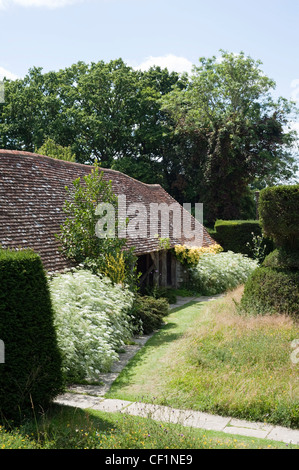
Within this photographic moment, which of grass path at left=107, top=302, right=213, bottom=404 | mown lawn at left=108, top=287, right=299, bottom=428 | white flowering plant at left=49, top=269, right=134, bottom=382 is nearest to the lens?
mown lawn at left=108, top=287, right=299, bottom=428

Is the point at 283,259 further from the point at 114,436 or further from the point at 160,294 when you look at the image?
the point at 114,436

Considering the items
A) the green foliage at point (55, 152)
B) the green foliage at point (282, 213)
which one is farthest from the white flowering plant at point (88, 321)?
the green foliage at point (55, 152)

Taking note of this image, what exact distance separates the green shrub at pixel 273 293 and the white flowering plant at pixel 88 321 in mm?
3136

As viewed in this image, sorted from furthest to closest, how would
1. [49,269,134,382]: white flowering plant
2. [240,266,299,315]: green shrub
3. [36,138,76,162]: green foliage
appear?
[36,138,76,162]: green foliage, [240,266,299,315]: green shrub, [49,269,134,382]: white flowering plant

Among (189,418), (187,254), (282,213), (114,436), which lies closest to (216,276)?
(187,254)

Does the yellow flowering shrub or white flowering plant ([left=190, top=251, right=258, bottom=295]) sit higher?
the yellow flowering shrub

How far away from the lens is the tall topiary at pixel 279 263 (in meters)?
11.1

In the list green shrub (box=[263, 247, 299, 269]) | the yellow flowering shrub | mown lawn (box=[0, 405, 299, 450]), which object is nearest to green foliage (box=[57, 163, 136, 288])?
green shrub (box=[263, 247, 299, 269])

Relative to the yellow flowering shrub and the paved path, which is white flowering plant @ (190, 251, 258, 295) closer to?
the yellow flowering shrub

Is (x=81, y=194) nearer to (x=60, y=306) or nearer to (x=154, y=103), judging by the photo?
(x=60, y=306)

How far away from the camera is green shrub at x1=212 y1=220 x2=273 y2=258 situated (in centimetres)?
2224

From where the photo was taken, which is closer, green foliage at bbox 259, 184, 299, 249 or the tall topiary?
the tall topiary

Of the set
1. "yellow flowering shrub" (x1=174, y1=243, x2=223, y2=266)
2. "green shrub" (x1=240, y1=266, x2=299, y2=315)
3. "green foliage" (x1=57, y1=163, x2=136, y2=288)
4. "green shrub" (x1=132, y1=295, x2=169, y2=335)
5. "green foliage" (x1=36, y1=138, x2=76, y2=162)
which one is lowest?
"green shrub" (x1=132, y1=295, x2=169, y2=335)

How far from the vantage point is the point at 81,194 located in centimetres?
1290
